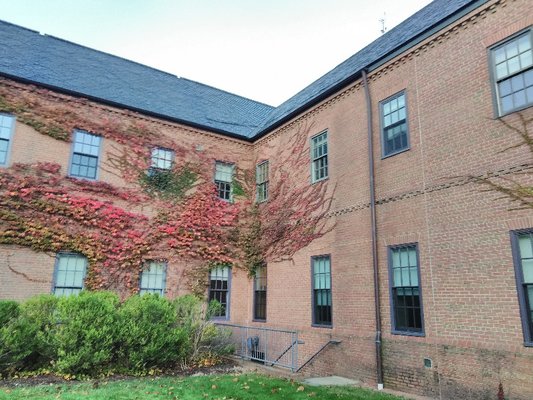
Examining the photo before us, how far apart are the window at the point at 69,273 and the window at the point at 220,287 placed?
4.49m

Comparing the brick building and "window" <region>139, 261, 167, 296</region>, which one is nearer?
the brick building

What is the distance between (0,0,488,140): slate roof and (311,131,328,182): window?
132 centimetres

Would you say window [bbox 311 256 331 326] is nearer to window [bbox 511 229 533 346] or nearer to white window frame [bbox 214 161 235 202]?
white window frame [bbox 214 161 235 202]

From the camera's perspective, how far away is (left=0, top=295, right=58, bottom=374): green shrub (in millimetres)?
8562

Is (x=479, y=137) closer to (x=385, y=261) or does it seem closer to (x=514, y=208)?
(x=514, y=208)

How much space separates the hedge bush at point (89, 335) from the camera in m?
8.67

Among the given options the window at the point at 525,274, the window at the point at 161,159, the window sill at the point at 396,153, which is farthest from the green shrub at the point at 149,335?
the window at the point at 525,274

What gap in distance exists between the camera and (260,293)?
15.0 metres

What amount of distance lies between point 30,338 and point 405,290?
8527 mm

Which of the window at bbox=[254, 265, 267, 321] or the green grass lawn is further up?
the window at bbox=[254, 265, 267, 321]

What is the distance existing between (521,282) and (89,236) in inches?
461

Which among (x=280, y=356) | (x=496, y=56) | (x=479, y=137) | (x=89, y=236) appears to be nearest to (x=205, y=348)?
(x=280, y=356)

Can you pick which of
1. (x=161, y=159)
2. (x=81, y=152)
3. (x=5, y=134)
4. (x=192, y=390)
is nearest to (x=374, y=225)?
(x=192, y=390)

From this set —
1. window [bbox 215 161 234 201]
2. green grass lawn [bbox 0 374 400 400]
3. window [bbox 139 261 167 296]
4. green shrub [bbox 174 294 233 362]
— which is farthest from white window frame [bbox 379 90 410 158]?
window [bbox 139 261 167 296]
